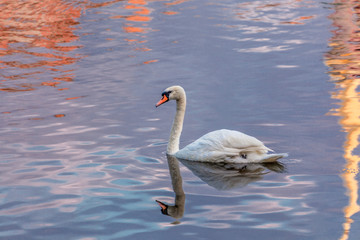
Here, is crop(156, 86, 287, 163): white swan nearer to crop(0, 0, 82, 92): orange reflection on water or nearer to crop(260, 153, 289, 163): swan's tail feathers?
crop(260, 153, 289, 163): swan's tail feathers

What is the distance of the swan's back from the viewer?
8141 mm

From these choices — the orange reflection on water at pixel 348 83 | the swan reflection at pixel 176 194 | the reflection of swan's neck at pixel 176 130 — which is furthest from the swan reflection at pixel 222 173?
the orange reflection on water at pixel 348 83

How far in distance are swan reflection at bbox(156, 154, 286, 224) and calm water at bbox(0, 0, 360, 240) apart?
2 centimetres

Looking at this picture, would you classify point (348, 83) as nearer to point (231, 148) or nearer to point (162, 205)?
point (231, 148)

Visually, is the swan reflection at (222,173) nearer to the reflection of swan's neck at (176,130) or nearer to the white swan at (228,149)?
the white swan at (228,149)

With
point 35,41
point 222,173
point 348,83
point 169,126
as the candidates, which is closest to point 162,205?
point 222,173

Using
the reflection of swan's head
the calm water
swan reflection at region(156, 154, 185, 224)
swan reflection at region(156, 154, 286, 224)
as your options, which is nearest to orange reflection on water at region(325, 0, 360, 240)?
the calm water

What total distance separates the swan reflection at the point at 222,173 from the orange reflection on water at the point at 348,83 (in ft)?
2.93

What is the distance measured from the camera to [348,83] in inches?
484

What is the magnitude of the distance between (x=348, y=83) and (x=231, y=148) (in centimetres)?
477

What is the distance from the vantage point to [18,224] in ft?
22.6

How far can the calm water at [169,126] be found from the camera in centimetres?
682

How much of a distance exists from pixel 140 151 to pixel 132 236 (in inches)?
109

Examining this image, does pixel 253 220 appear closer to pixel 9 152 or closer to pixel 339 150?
pixel 339 150
